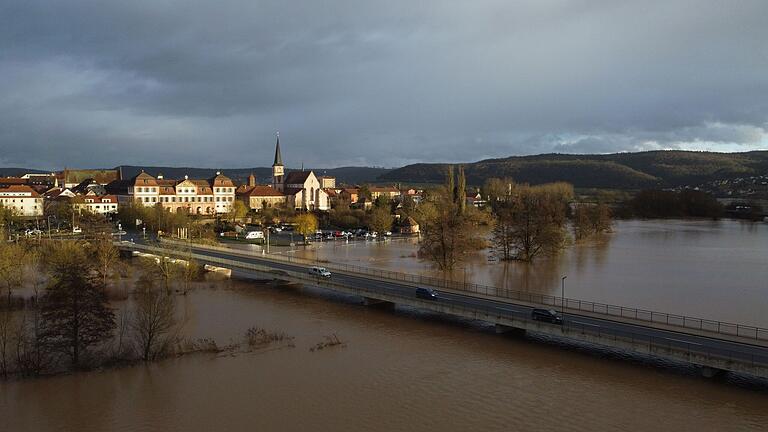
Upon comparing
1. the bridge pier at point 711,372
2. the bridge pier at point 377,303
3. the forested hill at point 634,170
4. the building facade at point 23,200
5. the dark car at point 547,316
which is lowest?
the bridge pier at point 711,372

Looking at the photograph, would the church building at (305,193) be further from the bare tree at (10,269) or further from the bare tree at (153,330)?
the bare tree at (153,330)

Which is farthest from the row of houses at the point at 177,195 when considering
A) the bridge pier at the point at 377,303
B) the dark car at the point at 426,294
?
the dark car at the point at 426,294

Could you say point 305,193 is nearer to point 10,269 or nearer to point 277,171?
point 277,171

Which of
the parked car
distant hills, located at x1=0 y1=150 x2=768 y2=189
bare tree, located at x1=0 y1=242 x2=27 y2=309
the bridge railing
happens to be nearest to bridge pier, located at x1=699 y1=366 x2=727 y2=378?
the bridge railing

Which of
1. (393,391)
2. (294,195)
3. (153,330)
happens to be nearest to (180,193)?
(294,195)

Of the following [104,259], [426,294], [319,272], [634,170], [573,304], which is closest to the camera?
[426,294]

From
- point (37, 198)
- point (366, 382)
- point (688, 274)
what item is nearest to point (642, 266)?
point (688, 274)
